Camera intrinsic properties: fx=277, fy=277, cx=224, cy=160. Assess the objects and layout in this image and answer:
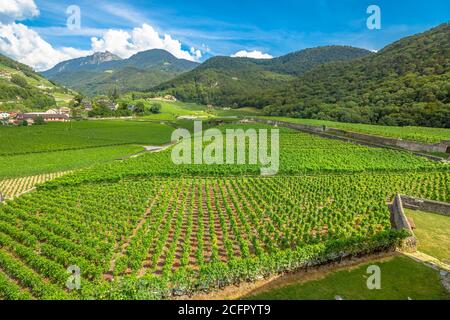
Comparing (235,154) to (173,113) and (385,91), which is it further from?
(173,113)

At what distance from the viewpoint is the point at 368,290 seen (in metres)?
13.7

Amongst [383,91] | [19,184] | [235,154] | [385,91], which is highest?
[383,91]

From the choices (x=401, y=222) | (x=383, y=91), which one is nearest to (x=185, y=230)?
(x=401, y=222)

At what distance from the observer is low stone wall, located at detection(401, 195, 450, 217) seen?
2352 cm

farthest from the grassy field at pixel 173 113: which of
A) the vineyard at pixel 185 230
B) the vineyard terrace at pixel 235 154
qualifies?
the vineyard at pixel 185 230

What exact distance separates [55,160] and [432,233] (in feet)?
161

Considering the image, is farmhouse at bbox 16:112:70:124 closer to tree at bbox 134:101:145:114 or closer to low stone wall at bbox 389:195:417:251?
tree at bbox 134:101:145:114

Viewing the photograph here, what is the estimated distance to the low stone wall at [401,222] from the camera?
1730 centimetres

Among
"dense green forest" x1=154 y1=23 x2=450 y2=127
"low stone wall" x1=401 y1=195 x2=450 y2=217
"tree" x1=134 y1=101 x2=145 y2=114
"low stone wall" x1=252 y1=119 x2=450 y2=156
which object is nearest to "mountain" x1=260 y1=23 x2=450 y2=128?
"dense green forest" x1=154 y1=23 x2=450 y2=127

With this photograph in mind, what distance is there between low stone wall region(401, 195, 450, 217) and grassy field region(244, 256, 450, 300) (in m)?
11.1

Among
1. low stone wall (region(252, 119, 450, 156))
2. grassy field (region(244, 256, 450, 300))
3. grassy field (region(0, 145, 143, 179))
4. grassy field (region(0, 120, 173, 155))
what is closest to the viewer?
grassy field (region(244, 256, 450, 300))

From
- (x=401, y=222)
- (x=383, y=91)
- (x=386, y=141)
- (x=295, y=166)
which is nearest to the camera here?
(x=401, y=222)
